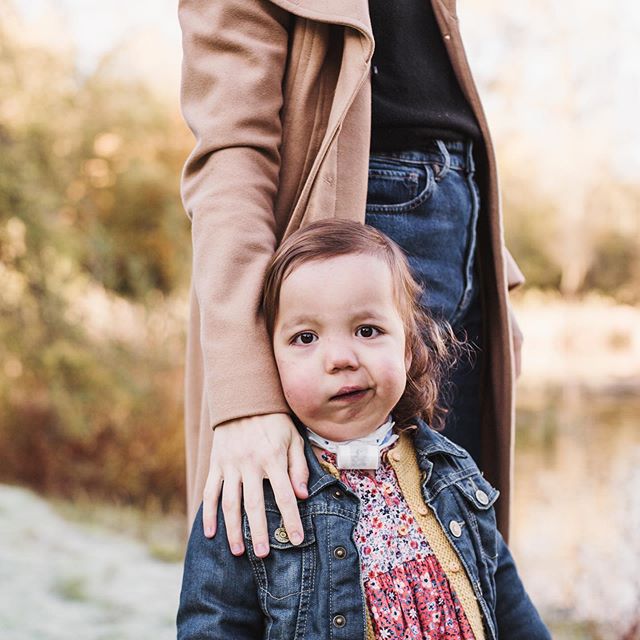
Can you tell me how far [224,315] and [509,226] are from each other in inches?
523

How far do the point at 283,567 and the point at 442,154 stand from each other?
0.80 meters

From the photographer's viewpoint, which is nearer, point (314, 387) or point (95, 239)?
point (314, 387)

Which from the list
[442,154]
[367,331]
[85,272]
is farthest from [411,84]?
[85,272]

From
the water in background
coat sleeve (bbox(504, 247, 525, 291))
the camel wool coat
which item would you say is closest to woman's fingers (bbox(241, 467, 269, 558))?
the camel wool coat

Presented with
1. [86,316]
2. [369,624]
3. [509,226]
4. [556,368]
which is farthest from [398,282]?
[509,226]

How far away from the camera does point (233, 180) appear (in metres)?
1.46

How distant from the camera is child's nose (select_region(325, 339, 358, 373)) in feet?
4.25

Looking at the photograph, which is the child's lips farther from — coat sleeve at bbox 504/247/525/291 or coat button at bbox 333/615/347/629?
coat sleeve at bbox 504/247/525/291

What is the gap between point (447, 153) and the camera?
1.68m

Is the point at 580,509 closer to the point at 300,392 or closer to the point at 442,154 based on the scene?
the point at 442,154

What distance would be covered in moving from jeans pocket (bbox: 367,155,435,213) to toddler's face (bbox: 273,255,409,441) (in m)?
0.28

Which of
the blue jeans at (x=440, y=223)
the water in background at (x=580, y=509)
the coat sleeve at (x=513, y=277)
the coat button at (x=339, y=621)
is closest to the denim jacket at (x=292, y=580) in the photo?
the coat button at (x=339, y=621)

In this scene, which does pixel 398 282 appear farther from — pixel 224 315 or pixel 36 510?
pixel 36 510

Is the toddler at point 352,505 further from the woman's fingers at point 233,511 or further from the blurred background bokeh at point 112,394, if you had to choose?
the blurred background bokeh at point 112,394
